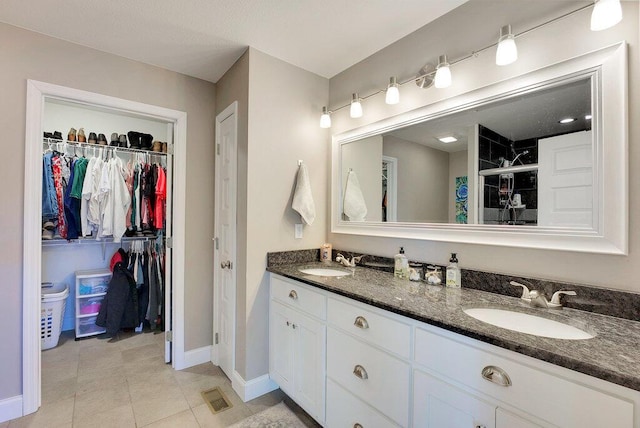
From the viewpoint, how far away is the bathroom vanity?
793 mm

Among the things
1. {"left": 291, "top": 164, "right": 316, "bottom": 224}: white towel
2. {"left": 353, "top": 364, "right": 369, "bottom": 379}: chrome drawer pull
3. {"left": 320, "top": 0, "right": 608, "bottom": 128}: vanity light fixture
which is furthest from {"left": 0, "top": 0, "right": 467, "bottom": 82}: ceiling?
{"left": 353, "top": 364, "right": 369, "bottom": 379}: chrome drawer pull

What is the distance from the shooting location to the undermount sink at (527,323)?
105 cm

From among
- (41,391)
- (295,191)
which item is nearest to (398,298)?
(295,191)

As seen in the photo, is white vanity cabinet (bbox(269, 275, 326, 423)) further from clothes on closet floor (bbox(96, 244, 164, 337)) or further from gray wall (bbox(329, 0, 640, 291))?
clothes on closet floor (bbox(96, 244, 164, 337))

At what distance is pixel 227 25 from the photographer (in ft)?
5.94

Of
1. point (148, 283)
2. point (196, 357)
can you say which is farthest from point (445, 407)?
point (148, 283)

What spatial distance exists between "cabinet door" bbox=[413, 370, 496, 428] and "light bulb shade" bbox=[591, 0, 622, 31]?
1.45 m

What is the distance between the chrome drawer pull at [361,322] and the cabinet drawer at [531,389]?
0.99ft

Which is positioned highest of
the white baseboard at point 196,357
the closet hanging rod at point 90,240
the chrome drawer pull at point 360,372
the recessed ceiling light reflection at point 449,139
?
the recessed ceiling light reflection at point 449,139

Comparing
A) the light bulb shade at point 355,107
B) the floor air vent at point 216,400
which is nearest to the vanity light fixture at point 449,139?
the light bulb shade at point 355,107

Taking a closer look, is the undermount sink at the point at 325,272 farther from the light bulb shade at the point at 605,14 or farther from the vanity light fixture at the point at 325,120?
the light bulb shade at the point at 605,14

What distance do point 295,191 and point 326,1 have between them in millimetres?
1210

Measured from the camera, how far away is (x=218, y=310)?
8.20 feet

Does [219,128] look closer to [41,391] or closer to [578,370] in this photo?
[41,391]
